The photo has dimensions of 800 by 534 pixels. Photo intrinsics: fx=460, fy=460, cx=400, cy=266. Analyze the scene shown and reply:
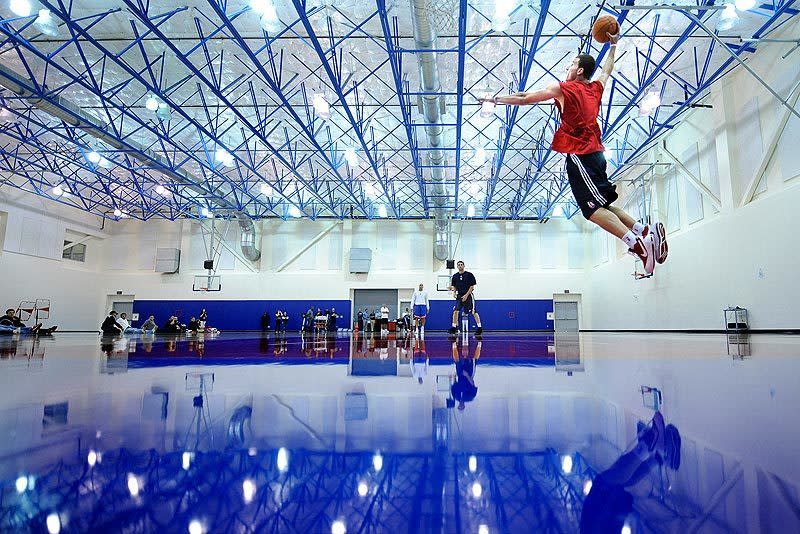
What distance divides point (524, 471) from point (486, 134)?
15.6 meters

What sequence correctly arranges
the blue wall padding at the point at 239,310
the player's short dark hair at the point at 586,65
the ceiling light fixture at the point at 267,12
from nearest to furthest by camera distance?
the player's short dark hair at the point at 586,65 → the ceiling light fixture at the point at 267,12 → the blue wall padding at the point at 239,310

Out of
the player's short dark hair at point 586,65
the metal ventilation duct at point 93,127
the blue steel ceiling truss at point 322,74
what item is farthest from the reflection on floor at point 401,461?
the metal ventilation duct at point 93,127

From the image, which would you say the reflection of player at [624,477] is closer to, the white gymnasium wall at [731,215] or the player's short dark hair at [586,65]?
the player's short dark hair at [586,65]

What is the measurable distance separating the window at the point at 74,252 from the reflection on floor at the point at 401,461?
26954 millimetres

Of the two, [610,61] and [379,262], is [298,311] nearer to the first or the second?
[379,262]

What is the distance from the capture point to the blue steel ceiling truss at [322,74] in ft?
31.1

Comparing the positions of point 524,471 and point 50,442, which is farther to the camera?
point 50,442

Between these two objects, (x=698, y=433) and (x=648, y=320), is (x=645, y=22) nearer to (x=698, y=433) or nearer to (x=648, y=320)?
(x=648, y=320)

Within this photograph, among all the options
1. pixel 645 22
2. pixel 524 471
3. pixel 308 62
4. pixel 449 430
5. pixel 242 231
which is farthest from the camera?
pixel 242 231

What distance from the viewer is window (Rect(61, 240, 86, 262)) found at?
23203 mm

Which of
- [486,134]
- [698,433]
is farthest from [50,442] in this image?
[486,134]

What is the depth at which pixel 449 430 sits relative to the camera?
2.89ft

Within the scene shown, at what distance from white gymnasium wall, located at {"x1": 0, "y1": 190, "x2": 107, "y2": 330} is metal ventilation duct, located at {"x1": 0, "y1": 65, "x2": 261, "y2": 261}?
757 cm

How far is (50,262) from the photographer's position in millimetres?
21219
